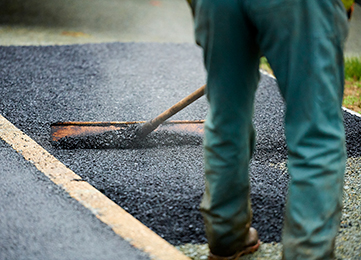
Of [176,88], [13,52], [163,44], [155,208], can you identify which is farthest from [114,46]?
[155,208]

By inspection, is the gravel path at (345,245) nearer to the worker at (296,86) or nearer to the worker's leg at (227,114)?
the worker's leg at (227,114)

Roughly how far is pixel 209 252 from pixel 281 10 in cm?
96

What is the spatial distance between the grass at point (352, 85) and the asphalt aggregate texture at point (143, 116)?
49 cm

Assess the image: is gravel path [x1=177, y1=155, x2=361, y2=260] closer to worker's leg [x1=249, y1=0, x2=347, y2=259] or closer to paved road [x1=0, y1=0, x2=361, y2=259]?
paved road [x1=0, y1=0, x2=361, y2=259]

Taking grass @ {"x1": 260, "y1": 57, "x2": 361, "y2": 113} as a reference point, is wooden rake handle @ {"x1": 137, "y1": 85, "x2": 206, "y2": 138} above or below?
above

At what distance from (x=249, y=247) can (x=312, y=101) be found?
721 millimetres

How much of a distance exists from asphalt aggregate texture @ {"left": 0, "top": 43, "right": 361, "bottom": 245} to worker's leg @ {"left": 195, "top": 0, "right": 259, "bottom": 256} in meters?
0.34

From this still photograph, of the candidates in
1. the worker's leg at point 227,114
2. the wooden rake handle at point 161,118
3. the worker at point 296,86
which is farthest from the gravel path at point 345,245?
the wooden rake handle at point 161,118

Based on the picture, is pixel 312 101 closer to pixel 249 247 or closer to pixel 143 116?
Answer: pixel 249 247

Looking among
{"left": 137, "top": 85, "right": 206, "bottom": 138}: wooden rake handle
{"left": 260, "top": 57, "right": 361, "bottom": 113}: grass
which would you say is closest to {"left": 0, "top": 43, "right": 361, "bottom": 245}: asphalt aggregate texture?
{"left": 137, "top": 85, "right": 206, "bottom": 138}: wooden rake handle

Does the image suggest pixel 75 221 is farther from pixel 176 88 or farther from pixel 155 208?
pixel 176 88

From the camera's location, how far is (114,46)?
5297mm

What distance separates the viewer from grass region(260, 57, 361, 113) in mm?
3838

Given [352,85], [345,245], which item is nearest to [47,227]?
[345,245]
